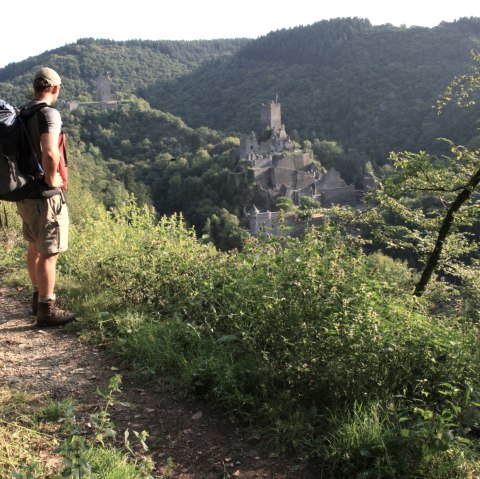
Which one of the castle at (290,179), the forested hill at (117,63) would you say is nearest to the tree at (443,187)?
the castle at (290,179)

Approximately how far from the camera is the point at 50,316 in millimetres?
3779

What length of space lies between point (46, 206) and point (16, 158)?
1.31 ft

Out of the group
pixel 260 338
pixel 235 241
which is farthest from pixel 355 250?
pixel 235 241

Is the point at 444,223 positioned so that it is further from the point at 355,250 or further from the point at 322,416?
the point at 322,416

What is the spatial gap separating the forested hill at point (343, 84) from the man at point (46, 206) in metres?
41.8

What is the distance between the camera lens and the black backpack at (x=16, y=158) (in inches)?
131

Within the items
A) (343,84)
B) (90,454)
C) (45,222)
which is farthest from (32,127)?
(343,84)

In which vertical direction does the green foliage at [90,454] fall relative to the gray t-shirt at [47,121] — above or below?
below

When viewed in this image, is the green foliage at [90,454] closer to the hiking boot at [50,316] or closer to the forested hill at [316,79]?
the hiking boot at [50,316]

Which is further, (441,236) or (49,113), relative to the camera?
(441,236)

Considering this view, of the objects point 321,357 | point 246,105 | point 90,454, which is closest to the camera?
point 90,454

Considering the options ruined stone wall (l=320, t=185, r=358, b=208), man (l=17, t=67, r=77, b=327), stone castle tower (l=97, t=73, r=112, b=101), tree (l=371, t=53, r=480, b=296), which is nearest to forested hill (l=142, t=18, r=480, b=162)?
ruined stone wall (l=320, t=185, r=358, b=208)

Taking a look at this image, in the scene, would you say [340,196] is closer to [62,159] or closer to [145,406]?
[62,159]

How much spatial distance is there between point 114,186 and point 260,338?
3700 centimetres
